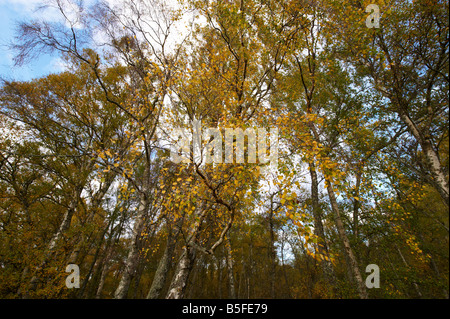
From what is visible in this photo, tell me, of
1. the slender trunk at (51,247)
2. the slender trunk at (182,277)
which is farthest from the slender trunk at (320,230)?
the slender trunk at (51,247)

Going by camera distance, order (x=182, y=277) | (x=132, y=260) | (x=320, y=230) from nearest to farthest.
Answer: (x=182, y=277)
(x=132, y=260)
(x=320, y=230)

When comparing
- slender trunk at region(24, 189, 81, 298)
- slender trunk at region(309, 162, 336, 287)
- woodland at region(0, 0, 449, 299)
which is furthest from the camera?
slender trunk at region(309, 162, 336, 287)

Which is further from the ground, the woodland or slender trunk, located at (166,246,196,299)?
the woodland

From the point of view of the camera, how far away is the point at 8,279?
609 centimetres

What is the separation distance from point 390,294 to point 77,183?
14.9m

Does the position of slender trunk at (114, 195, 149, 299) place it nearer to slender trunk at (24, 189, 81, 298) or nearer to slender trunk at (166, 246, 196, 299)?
slender trunk at (166, 246, 196, 299)

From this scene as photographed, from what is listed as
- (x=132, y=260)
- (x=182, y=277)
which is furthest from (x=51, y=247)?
(x=182, y=277)

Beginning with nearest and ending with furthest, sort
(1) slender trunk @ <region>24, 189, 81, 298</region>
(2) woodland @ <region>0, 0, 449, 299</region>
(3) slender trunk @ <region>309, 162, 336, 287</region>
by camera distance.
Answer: (2) woodland @ <region>0, 0, 449, 299</region> → (1) slender trunk @ <region>24, 189, 81, 298</region> → (3) slender trunk @ <region>309, 162, 336, 287</region>

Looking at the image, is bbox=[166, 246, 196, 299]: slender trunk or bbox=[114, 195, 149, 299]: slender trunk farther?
bbox=[114, 195, 149, 299]: slender trunk

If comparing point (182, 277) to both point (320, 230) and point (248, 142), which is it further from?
point (320, 230)

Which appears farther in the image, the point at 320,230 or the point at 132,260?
the point at 320,230

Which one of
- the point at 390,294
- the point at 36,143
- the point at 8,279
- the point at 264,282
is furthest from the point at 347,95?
the point at 264,282

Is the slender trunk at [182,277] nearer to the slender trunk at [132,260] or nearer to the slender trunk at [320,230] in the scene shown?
the slender trunk at [132,260]

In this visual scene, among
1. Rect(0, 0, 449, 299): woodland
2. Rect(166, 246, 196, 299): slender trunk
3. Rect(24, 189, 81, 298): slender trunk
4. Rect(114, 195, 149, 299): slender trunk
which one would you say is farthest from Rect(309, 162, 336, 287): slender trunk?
Rect(24, 189, 81, 298): slender trunk
